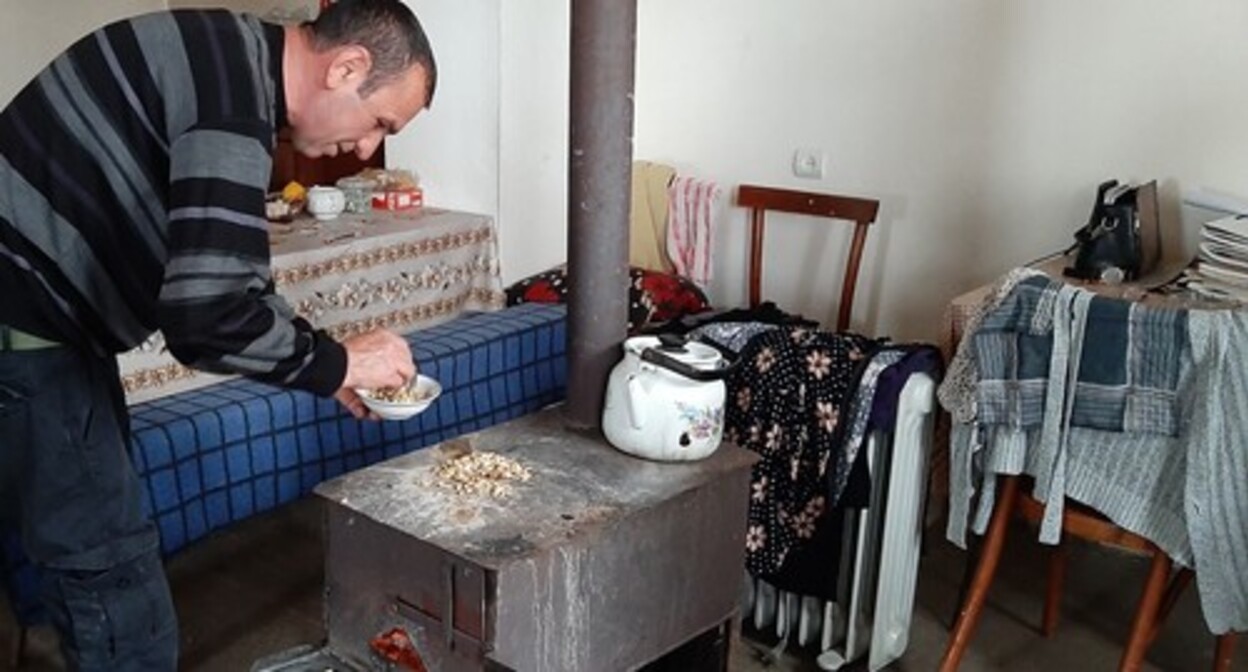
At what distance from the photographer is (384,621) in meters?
1.52

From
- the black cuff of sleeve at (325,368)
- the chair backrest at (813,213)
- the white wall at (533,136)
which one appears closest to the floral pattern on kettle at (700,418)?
the black cuff of sleeve at (325,368)

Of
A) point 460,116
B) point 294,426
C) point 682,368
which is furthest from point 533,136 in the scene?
point 682,368

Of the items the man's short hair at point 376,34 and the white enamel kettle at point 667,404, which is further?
the white enamel kettle at point 667,404

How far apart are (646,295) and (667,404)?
1419 mm

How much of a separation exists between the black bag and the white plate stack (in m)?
0.12

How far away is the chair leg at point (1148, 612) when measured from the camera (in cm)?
197

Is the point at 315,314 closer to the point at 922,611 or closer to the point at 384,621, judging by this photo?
the point at 384,621

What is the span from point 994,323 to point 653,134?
5.61 feet

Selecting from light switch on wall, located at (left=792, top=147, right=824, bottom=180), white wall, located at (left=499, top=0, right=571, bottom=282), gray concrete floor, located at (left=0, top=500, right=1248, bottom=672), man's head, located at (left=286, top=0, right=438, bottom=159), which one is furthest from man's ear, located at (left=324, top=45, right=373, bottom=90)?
light switch on wall, located at (left=792, top=147, right=824, bottom=180)

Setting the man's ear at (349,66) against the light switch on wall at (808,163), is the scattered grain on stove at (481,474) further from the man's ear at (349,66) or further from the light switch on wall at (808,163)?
the light switch on wall at (808,163)

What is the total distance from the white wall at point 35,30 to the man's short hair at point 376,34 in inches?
130

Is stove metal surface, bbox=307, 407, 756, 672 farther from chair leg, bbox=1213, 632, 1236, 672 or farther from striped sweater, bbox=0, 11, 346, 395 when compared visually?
chair leg, bbox=1213, 632, 1236, 672

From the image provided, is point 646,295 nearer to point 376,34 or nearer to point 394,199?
point 394,199

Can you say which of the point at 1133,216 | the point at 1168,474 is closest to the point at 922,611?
the point at 1168,474
